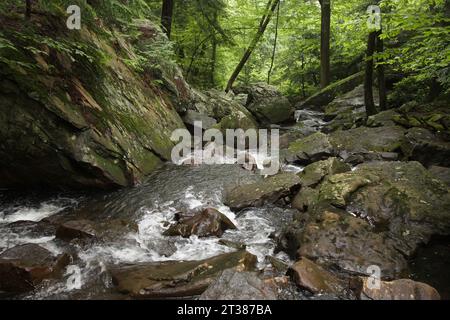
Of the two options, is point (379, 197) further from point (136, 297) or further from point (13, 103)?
point (13, 103)

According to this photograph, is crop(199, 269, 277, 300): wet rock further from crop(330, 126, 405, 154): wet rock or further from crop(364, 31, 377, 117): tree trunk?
crop(364, 31, 377, 117): tree trunk

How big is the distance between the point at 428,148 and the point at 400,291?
6487mm

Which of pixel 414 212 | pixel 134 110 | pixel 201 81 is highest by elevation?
pixel 201 81

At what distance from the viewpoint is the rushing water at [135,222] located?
5058 millimetres

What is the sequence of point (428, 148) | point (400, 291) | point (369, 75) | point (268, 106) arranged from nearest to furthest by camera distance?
point (400, 291), point (428, 148), point (369, 75), point (268, 106)

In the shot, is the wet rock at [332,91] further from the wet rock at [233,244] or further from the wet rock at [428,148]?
the wet rock at [233,244]

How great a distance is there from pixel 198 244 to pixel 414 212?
412cm

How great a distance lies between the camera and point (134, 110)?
10.4 m

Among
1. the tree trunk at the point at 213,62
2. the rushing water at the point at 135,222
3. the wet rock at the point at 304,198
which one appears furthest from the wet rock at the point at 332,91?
the wet rock at the point at 304,198

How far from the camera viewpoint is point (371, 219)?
20.9ft

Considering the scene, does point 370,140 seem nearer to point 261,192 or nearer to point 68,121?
point 261,192

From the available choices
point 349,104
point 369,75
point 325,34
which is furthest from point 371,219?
point 325,34
